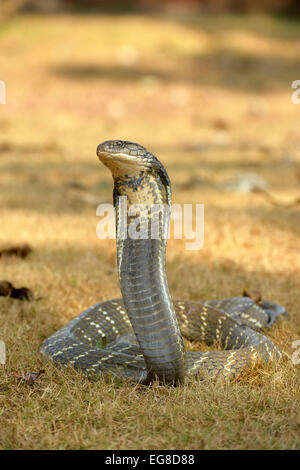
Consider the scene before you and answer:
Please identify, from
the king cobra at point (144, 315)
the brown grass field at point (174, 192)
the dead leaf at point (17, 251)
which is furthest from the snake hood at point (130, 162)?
the dead leaf at point (17, 251)

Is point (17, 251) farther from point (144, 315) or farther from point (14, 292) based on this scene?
point (144, 315)

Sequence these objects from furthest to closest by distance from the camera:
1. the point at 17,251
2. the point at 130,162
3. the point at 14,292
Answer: the point at 17,251 < the point at 14,292 < the point at 130,162

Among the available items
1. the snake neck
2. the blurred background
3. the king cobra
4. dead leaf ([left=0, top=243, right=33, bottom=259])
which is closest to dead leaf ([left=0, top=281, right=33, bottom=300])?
the blurred background

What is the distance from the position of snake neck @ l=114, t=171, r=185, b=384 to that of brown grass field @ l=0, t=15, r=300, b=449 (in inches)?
10.9

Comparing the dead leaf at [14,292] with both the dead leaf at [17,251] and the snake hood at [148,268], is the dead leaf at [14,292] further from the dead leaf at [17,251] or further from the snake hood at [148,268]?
the snake hood at [148,268]

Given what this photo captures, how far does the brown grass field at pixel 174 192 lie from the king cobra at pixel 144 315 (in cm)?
10

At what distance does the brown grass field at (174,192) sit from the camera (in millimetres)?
2695

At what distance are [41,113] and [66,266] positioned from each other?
9262 mm

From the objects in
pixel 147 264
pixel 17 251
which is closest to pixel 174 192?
pixel 17 251

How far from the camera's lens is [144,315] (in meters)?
2.78

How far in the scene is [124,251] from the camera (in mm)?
2855

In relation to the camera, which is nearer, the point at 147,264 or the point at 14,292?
the point at 147,264

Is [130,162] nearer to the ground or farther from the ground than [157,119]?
nearer to the ground

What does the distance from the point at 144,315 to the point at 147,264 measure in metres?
0.24
